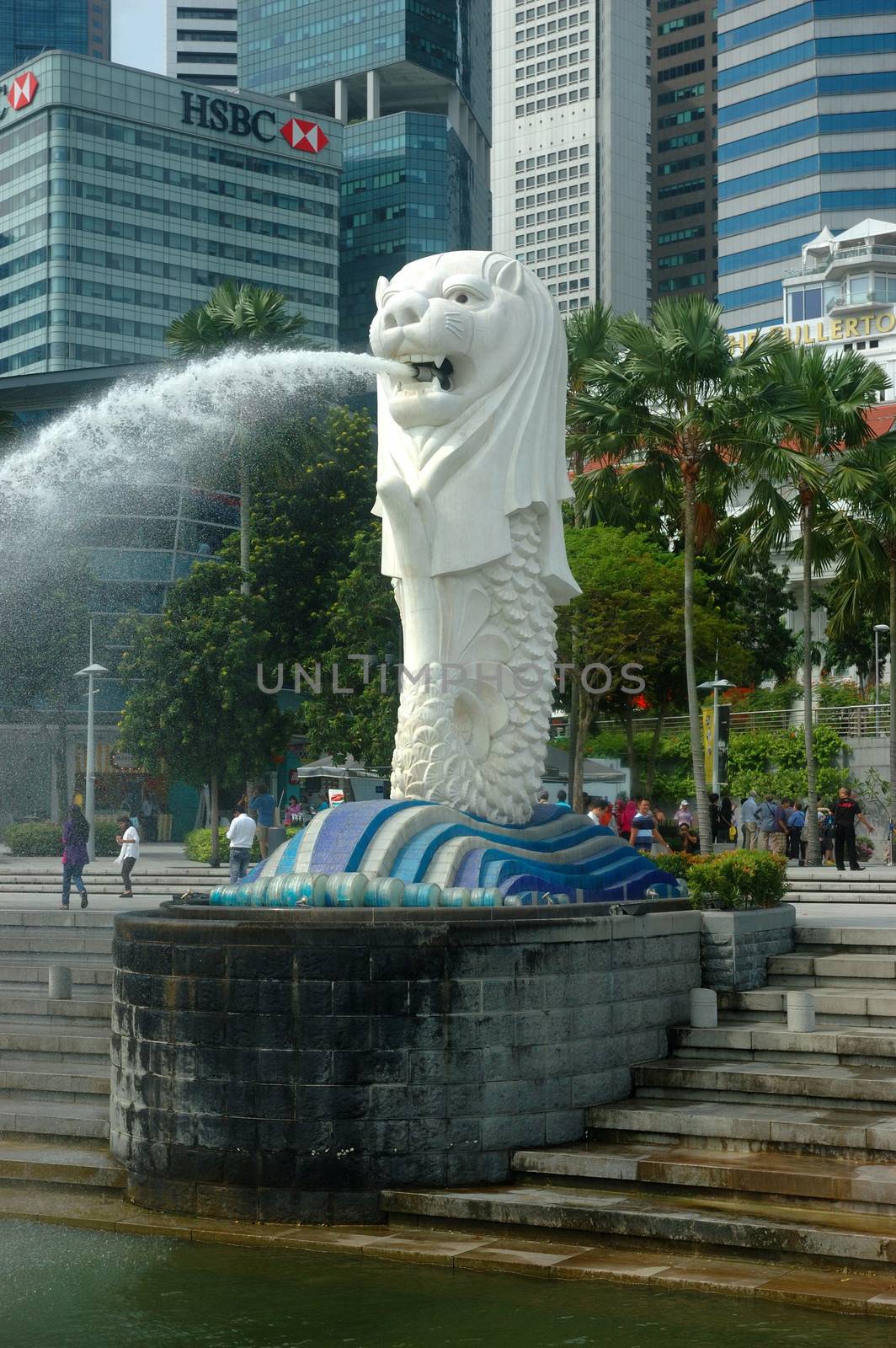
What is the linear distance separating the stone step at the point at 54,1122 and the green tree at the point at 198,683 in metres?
22.9

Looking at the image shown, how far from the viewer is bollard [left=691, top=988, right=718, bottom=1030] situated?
13406mm

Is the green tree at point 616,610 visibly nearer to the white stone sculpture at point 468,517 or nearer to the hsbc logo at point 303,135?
the white stone sculpture at point 468,517

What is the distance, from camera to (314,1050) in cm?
1090

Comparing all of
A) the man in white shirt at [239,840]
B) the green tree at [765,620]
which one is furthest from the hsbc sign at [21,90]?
the man in white shirt at [239,840]

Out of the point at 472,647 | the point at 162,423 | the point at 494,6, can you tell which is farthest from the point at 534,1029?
the point at 494,6

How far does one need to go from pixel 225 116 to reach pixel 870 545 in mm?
81930

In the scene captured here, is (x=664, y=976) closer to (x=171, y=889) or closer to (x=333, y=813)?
(x=333, y=813)

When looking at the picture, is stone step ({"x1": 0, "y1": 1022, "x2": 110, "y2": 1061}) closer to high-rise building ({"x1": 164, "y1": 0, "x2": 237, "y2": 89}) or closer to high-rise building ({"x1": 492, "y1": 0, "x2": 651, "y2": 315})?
high-rise building ({"x1": 492, "y1": 0, "x2": 651, "y2": 315})

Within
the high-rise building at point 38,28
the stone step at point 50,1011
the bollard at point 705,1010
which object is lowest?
the stone step at point 50,1011

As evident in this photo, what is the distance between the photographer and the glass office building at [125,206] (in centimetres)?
9681

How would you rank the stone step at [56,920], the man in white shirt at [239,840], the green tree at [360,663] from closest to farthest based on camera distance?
the stone step at [56,920]
the man in white shirt at [239,840]
the green tree at [360,663]

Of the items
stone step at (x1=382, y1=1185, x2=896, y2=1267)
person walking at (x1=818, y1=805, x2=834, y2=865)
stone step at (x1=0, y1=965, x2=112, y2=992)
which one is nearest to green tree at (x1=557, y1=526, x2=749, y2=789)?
person walking at (x1=818, y1=805, x2=834, y2=865)

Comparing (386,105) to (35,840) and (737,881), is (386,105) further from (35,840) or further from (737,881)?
(737,881)

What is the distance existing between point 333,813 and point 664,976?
2994mm
